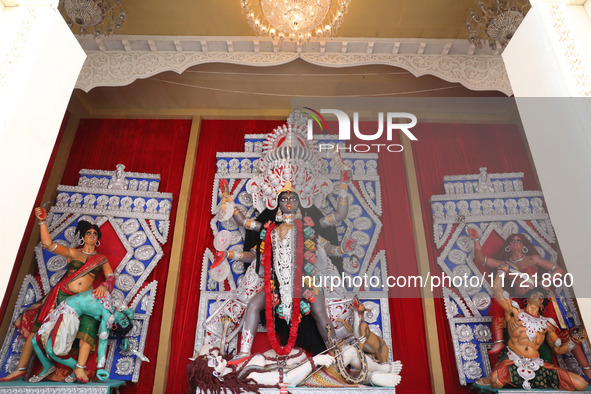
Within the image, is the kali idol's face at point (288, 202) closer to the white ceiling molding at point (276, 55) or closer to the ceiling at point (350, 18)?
the white ceiling molding at point (276, 55)

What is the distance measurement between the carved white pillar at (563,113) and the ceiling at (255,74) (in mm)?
2407

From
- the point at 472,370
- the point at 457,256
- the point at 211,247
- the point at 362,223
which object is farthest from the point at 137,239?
the point at 472,370

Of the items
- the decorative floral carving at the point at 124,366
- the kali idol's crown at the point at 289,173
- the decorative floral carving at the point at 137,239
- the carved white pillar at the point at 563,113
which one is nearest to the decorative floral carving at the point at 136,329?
the decorative floral carving at the point at 124,366

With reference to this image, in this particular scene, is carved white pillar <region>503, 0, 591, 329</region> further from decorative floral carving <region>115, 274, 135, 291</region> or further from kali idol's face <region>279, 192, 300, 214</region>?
decorative floral carving <region>115, 274, 135, 291</region>

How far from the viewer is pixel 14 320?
184 inches

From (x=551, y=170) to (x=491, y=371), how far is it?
2.46 m

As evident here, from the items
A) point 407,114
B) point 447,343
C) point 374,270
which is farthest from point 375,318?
point 407,114

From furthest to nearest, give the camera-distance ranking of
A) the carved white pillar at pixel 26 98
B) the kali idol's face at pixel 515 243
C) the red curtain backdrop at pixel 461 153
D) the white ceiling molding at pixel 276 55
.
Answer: the red curtain backdrop at pixel 461 153 → the white ceiling molding at pixel 276 55 → the kali idol's face at pixel 515 243 → the carved white pillar at pixel 26 98

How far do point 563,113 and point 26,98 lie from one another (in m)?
3.18

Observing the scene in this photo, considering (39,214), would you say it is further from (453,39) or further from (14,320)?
(453,39)

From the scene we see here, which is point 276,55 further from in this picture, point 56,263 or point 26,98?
point 56,263

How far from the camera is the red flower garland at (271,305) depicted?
13.5 ft

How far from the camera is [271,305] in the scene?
432 cm

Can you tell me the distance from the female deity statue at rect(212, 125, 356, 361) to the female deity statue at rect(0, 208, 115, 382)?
121cm
